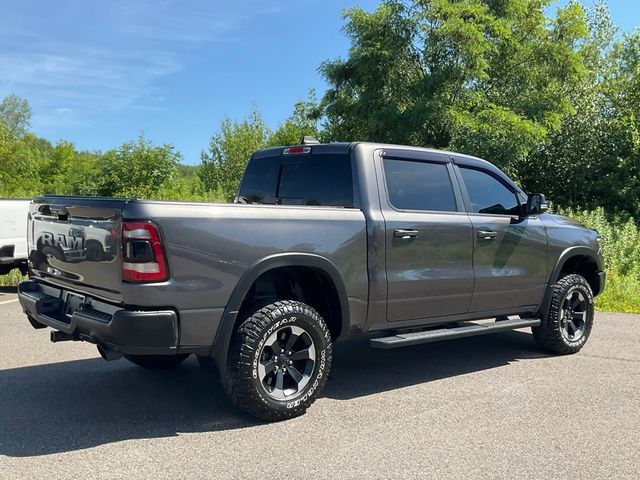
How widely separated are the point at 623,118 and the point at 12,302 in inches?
837

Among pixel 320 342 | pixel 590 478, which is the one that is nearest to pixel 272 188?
pixel 320 342

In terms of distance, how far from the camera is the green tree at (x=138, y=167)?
3472 centimetres

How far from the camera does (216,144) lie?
2122 inches

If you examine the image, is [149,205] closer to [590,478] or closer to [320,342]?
[320,342]

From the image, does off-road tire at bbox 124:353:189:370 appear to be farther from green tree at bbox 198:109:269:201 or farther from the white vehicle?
green tree at bbox 198:109:269:201

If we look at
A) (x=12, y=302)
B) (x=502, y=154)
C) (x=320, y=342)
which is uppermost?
(x=502, y=154)

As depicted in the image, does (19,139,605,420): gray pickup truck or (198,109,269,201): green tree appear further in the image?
(198,109,269,201): green tree

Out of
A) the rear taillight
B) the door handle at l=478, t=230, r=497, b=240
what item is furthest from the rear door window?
the rear taillight

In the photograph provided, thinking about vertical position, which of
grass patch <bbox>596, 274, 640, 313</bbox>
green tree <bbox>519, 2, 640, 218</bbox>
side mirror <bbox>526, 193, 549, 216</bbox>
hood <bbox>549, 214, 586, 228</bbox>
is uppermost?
green tree <bbox>519, 2, 640, 218</bbox>

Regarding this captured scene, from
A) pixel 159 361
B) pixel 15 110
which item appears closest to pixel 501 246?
pixel 159 361

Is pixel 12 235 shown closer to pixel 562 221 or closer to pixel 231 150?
pixel 562 221

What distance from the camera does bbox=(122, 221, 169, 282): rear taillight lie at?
371 centimetres

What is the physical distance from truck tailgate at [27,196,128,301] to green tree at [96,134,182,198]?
3024 cm

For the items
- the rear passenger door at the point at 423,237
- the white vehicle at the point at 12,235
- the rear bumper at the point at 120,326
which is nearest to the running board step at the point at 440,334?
the rear passenger door at the point at 423,237
